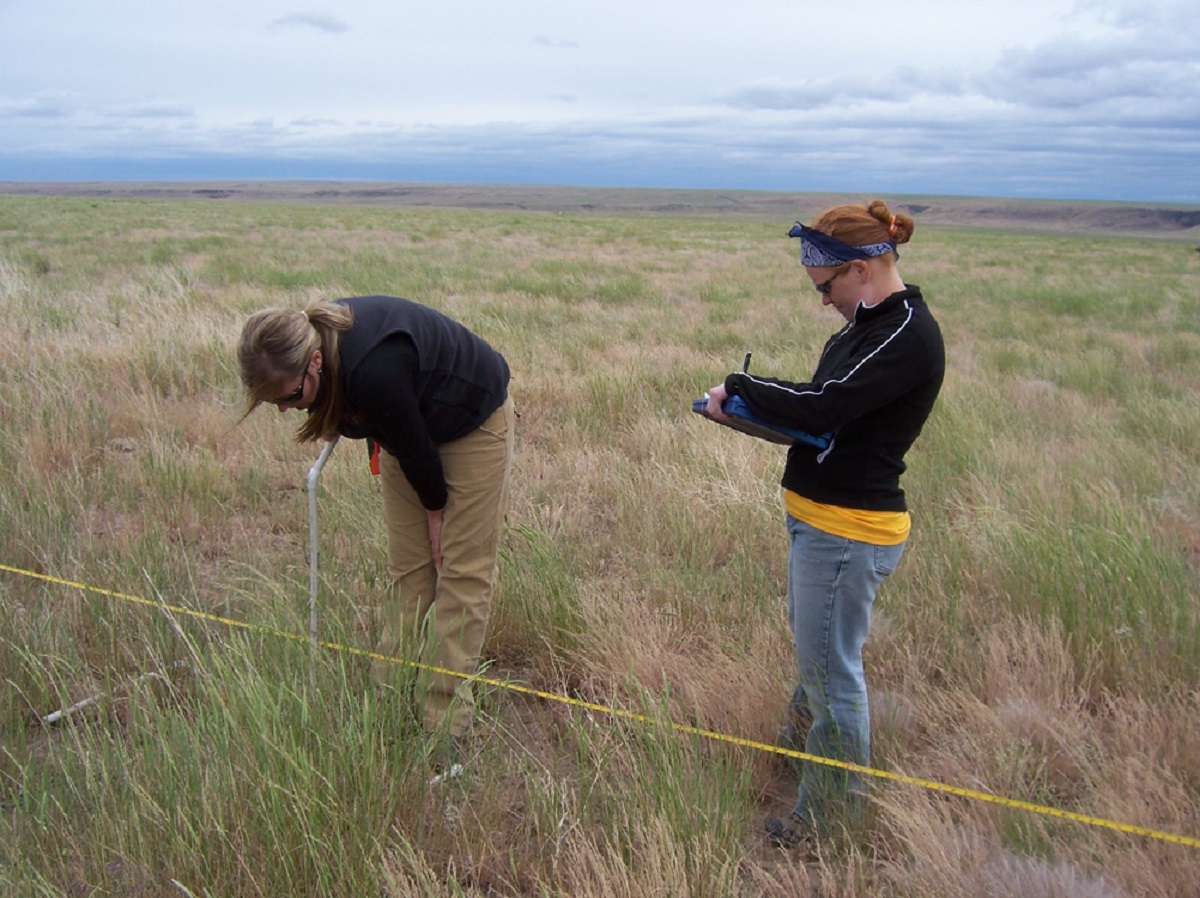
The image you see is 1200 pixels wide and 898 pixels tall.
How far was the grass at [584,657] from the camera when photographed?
2.23 m

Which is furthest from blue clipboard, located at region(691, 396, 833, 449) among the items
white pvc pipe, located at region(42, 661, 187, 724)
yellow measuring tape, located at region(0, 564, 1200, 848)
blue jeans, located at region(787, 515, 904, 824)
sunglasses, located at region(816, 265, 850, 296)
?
white pvc pipe, located at region(42, 661, 187, 724)

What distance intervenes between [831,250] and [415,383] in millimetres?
1247

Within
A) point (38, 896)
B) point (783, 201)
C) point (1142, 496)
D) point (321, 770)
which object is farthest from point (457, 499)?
point (783, 201)

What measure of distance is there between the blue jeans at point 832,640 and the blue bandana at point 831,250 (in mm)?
675

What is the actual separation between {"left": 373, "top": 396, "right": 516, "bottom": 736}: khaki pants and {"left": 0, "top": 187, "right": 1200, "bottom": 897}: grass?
157mm

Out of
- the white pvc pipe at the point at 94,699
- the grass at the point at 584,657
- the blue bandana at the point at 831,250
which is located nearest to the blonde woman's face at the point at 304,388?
the grass at the point at 584,657

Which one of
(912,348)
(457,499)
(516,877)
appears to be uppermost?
(912,348)

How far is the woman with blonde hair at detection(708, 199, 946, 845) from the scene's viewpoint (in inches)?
90.0

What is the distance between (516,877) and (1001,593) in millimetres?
2360

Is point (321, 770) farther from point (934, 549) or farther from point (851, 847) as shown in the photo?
point (934, 549)

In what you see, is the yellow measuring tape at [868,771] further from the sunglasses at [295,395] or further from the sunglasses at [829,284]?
the sunglasses at [829,284]

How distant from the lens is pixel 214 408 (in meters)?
6.53

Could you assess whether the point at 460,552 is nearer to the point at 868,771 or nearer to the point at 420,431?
the point at 420,431

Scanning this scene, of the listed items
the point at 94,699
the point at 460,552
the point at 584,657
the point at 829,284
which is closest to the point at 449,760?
the point at 460,552
